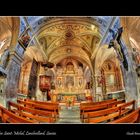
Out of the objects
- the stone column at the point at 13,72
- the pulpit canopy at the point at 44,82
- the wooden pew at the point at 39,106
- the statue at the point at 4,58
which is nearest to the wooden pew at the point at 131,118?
the wooden pew at the point at 39,106

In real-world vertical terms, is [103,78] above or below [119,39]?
below

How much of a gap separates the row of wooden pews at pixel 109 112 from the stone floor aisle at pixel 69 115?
0.51ft

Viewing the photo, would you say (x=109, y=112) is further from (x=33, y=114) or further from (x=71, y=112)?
(x=33, y=114)

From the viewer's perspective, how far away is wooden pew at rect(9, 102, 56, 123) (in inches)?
235

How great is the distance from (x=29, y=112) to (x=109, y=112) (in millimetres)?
2458

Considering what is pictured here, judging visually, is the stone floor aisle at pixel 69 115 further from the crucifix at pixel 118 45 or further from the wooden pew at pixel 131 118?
the crucifix at pixel 118 45

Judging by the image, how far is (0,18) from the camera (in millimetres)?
6020

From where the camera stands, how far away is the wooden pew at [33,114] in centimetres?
597

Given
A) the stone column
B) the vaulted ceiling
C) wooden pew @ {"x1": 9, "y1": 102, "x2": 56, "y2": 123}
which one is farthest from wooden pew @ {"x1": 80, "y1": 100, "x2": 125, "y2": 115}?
the stone column
